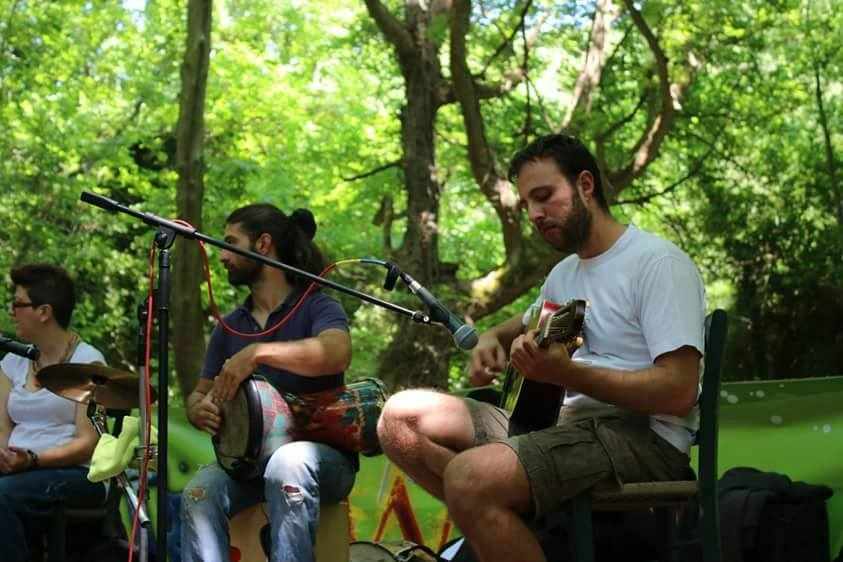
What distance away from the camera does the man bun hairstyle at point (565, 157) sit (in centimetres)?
345

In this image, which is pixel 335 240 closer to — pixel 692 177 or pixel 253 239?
pixel 692 177

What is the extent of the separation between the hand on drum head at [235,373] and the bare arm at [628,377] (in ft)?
3.49

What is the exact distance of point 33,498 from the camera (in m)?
4.59

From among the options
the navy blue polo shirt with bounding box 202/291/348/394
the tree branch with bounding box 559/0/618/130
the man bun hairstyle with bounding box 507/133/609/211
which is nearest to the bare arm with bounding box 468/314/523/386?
the man bun hairstyle with bounding box 507/133/609/211

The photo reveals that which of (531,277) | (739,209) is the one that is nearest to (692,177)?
(739,209)

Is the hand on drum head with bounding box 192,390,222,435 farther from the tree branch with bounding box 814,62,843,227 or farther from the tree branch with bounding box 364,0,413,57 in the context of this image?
the tree branch with bounding box 814,62,843,227

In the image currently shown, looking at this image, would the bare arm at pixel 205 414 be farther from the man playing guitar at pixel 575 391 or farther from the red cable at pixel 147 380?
the man playing guitar at pixel 575 391

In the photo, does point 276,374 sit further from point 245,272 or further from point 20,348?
point 20,348

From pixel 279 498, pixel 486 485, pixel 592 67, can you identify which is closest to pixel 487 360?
pixel 486 485

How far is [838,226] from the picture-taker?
11055 mm

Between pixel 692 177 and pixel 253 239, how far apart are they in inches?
346

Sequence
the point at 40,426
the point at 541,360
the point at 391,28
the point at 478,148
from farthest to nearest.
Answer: the point at 478,148
the point at 391,28
the point at 40,426
the point at 541,360

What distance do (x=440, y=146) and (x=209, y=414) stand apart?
9.78 metres

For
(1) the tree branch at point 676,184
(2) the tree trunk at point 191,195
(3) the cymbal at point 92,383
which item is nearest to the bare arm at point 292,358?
(3) the cymbal at point 92,383
